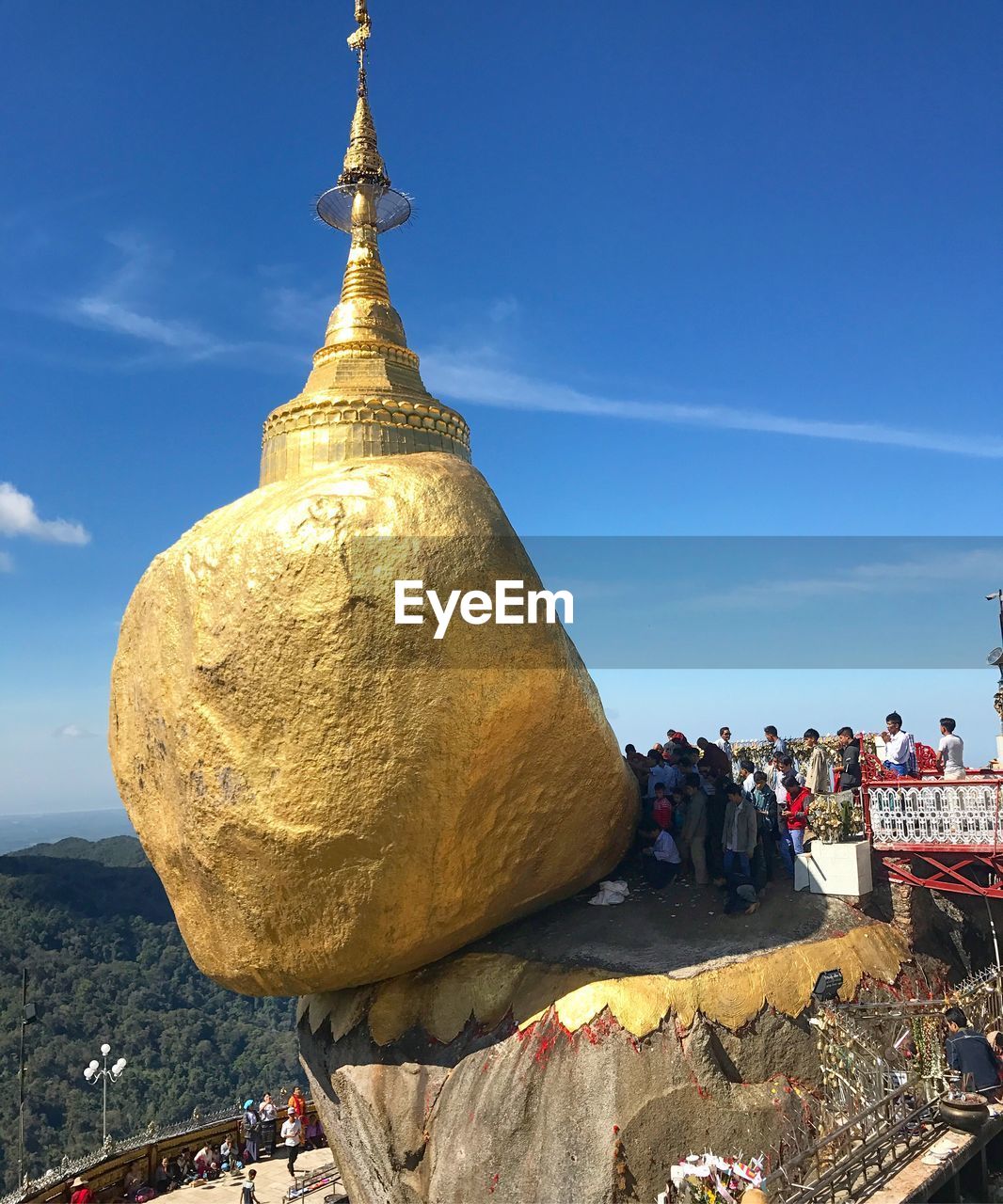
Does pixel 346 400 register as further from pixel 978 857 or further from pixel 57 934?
pixel 57 934

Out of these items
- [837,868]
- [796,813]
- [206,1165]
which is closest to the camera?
[837,868]

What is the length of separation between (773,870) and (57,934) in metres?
50.9

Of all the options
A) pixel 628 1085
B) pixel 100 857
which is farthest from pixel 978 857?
pixel 100 857

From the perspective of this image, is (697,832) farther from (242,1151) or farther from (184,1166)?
(184,1166)

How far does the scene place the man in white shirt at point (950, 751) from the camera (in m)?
10.6

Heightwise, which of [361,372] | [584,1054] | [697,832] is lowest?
[584,1054]

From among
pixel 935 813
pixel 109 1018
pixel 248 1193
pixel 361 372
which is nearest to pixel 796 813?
pixel 935 813

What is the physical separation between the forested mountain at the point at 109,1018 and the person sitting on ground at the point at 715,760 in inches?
1359

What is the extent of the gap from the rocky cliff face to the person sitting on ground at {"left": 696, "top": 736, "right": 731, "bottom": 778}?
1.59 metres

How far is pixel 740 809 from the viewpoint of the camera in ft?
33.2

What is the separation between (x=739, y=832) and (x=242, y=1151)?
436 inches

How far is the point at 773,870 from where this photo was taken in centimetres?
1086

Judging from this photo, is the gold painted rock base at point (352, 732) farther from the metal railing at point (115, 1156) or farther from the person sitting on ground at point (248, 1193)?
the metal railing at point (115, 1156)
